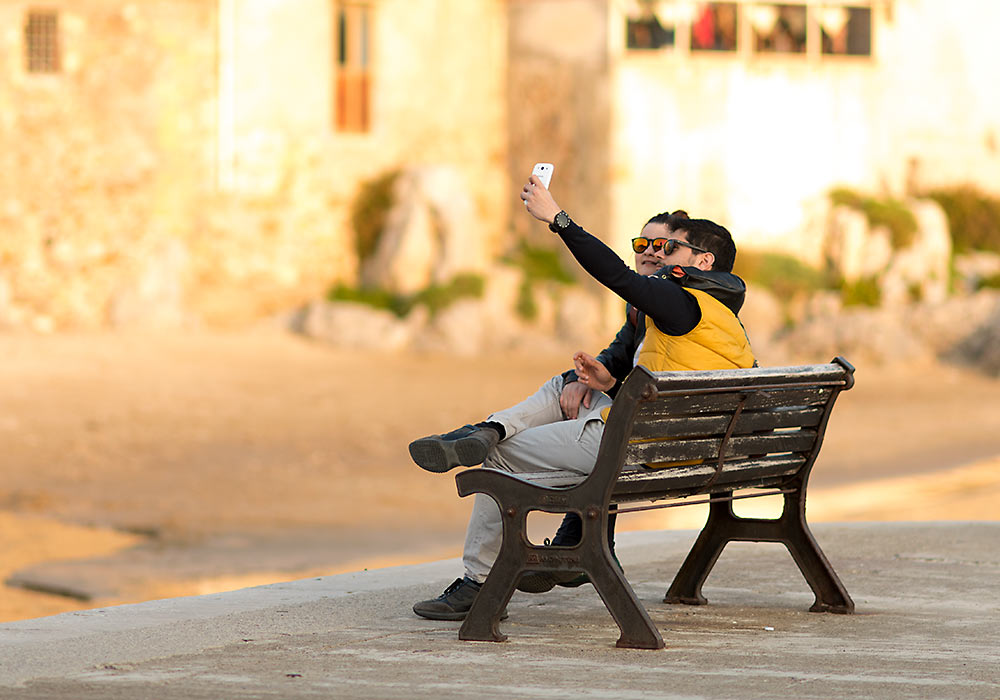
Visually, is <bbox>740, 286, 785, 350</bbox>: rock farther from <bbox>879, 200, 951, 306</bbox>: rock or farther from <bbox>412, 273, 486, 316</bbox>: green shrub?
<bbox>412, 273, 486, 316</bbox>: green shrub

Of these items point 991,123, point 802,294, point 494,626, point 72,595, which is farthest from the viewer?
point 991,123

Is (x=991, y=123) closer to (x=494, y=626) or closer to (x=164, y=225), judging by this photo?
(x=164, y=225)

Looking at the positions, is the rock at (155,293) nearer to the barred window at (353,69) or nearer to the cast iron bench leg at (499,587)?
the barred window at (353,69)

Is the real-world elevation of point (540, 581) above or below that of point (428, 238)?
below

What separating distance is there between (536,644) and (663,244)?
1.36 metres

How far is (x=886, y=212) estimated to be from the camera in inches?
953

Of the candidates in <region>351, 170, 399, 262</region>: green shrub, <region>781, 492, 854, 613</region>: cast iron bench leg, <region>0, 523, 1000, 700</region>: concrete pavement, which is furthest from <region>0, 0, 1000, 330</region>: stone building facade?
<region>781, 492, 854, 613</region>: cast iron bench leg

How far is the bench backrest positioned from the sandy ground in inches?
155

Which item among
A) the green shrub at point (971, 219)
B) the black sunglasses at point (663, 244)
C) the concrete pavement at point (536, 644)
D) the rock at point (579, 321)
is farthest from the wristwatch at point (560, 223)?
the green shrub at point (971, 219)

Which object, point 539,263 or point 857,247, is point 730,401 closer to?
point 539,263

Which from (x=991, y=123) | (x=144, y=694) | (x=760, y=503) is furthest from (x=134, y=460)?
(x=991, y=123)

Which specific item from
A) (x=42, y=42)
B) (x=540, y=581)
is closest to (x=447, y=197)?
(x=42, y=42)

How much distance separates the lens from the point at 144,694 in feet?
12.5

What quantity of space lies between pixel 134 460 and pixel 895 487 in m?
6.65
